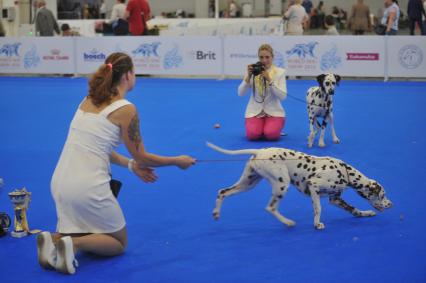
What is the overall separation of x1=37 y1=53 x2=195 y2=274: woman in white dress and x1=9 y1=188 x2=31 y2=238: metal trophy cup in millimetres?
654

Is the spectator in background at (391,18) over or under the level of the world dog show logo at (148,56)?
over

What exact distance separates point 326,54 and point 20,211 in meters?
12.0

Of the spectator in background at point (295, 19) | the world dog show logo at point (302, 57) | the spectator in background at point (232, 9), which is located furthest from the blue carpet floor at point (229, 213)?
the spectator in background at point (232, 9)

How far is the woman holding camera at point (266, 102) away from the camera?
8.94 m

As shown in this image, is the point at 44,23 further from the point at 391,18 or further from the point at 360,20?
the point at 391,18

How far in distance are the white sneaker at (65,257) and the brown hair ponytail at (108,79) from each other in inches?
38.4

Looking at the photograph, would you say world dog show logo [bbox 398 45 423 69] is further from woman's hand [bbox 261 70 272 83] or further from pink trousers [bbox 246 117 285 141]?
woman's hand [bbox 261 70 272 83]

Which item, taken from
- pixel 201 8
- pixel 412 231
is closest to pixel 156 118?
pixel 412 231

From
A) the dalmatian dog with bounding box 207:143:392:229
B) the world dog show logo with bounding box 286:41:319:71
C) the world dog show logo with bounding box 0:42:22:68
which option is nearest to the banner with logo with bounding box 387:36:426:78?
the world dog show logo with bounding box 286:41:319:71

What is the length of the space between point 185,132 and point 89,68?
27.8ft

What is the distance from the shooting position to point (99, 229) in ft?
15.1

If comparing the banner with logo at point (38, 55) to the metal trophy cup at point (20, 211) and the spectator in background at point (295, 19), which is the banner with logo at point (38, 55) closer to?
the spectator in background at point (295, 19)

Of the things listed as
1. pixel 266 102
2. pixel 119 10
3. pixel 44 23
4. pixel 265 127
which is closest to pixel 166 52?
pixel 119 10

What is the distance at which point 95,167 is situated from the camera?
455 cm
